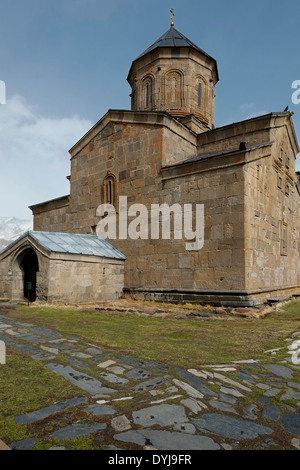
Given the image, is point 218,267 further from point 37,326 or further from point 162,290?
point 37,326

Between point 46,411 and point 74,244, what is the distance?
9.33m

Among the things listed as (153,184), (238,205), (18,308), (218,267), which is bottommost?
(18,308)

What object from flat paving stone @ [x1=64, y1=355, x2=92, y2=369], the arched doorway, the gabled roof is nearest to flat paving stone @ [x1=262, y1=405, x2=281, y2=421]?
flat paving stone @ [x1=64, y1=355, x2=92, y2=369]

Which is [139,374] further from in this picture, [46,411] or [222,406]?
[46,411]

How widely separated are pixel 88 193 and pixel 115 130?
303cm

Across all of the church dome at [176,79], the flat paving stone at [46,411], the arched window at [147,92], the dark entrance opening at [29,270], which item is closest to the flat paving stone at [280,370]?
the flat paving stone at [46,411]

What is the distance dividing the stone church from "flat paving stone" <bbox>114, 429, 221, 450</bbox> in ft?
24.9

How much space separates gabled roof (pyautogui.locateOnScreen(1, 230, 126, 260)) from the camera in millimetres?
10781

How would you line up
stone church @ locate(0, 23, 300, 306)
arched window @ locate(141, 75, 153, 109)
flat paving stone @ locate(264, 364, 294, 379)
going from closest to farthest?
flat paving stone @ locate(264, 364, 294, 379)
stone church @ locate(0, 23, 300, 306)
arched window @ locate(141, 75, 153, 109)

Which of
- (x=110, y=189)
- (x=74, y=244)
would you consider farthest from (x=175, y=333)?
(x=110, y=189)

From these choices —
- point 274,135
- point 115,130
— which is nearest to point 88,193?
point 115,130

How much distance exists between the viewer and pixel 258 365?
4.17 metres

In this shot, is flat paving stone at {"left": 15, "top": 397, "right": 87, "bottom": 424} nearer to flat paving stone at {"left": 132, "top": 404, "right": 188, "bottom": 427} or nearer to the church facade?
flat paving stone at {"left": 132, "top": 404, "right": 188, "bottom": 427}

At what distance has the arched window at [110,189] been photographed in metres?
13.7
